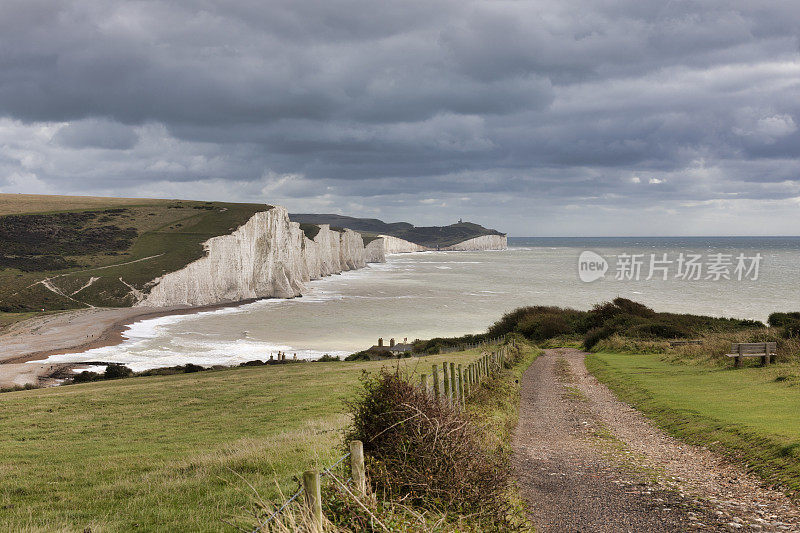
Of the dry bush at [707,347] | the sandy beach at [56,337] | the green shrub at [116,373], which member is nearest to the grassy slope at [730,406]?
the dry bush at [707,347]

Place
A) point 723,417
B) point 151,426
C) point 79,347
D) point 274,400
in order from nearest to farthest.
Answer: point 723,417, point 151,426, point 274,400, point 79,347

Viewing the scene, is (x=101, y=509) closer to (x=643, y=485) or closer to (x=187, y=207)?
(x=643, y=485)

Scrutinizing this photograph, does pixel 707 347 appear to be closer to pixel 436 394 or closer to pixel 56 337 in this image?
pixel 436 394

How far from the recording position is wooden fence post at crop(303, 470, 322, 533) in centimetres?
489

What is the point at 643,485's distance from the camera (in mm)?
9953

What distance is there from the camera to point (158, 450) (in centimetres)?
1371

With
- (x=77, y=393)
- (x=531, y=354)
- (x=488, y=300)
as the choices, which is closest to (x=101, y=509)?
(x=77, y=393)

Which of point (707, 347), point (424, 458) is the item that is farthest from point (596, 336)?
point (424, 458)

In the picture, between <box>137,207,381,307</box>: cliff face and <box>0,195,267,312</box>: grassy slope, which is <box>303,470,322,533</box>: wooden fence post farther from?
<box>137,207,381,307</box>: cliff face

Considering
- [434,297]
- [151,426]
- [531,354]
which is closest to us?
[151,426]

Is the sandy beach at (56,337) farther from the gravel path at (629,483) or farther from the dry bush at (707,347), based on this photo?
the dry bush at (707,347)

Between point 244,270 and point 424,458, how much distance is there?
110 metres

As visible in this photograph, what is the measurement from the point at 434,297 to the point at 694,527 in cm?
9807

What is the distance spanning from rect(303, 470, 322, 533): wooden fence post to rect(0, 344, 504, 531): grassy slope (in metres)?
1.81
